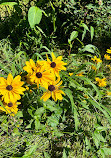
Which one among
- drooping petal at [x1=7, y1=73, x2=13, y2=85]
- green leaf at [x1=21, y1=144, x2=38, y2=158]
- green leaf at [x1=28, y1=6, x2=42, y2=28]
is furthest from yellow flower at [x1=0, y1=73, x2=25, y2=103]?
green leaf at [x1=28, y1=6, x2=42, y2=28]

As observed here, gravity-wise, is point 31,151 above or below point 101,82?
below

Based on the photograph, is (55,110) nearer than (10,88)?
No

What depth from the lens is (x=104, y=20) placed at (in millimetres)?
2090

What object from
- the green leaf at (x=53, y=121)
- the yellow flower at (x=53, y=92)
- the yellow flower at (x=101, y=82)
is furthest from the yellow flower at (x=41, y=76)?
the yellow flower at (x=101, y=82)

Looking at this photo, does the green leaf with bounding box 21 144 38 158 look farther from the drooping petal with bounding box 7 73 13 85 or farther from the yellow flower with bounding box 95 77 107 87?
the yellow flower with bounding box 95 77 107 87

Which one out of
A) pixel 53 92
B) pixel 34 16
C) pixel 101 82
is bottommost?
pixel 53 92

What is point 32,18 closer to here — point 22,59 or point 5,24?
point 22,59

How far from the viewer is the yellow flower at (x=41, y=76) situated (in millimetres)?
1082

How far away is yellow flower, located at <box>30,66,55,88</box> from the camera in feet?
3.55

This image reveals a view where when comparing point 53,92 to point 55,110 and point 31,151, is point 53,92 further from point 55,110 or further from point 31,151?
point 31,151

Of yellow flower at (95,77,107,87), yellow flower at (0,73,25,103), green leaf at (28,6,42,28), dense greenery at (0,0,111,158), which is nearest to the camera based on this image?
yellow flower at (0,73,25,103)

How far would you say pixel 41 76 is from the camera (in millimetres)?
1094

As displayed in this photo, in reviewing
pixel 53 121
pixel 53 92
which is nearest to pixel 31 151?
pixel 53 121

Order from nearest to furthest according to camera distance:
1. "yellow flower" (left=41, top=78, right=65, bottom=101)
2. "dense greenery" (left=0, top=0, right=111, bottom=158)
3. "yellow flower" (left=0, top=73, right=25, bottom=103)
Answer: "yellow flower" (left=0, top=73, right=25, bottom=103), "yellow flower" (left=41, top=78, right=65, bottom=101), "dense greenery" (left=0, top=0, right=111, bottom=158)
